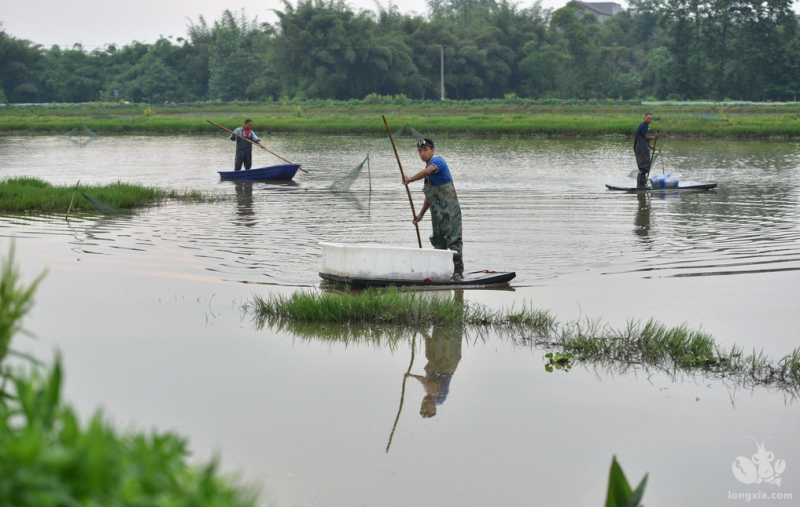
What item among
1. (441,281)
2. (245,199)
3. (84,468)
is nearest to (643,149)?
(245,199)

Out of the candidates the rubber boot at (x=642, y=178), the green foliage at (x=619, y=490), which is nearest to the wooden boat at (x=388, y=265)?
the green foliage at (x=619, y=490)

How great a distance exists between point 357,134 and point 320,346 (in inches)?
1306

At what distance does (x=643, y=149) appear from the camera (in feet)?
54.4

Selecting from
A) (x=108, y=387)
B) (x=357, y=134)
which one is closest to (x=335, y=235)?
(x=108, y=387)

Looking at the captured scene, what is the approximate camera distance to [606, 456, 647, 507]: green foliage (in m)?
2.55

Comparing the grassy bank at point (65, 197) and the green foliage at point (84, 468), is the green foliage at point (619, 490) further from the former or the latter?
the grassy bank at point (65, 197)

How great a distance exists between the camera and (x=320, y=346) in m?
6.43

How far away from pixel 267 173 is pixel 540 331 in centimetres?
1314

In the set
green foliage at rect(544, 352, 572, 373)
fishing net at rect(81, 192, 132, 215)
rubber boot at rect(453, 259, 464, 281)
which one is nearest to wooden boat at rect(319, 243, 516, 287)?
rubber boot at rect(453, 259, 464, 281)

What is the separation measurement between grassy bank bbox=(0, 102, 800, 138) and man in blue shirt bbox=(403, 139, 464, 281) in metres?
27.4

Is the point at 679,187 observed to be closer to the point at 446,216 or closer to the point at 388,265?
the point at 446,216

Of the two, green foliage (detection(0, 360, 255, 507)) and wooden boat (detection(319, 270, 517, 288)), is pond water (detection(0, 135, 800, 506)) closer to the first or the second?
wooden boat (detection(319, 270, 517, 288))

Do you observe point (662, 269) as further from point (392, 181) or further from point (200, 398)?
point (392, 181)

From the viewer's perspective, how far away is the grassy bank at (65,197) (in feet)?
45.5
